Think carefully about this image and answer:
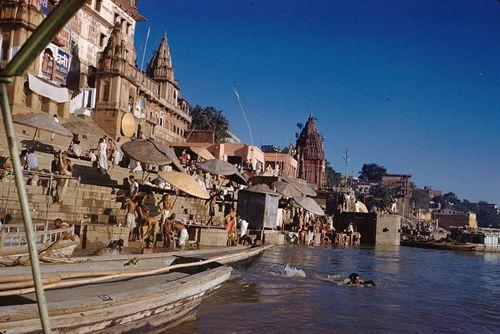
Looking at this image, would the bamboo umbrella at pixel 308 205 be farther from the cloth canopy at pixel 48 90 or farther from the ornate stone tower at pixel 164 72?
the ornate stone tower at pixel 164 72

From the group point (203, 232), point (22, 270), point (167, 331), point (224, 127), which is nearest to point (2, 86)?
point (22, 270)

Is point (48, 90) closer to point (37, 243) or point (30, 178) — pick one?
point (30, 178)

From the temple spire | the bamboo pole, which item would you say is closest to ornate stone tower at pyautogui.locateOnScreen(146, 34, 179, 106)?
the temple spire

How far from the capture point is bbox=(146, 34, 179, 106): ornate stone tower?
1671 inches

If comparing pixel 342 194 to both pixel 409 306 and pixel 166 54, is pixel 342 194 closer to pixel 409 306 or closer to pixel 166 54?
pixel 166 54

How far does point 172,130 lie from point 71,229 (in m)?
33.3

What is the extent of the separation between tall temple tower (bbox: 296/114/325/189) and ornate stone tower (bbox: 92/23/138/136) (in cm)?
4145

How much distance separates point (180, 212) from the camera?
1820 cm

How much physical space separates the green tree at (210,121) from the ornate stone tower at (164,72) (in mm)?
11242

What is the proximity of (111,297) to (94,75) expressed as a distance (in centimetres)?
2905

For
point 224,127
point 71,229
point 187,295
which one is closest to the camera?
point 187,295

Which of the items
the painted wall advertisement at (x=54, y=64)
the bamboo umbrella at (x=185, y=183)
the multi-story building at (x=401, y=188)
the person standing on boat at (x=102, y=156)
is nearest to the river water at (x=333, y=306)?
the bamboo umbrella at (x=185, y=183)

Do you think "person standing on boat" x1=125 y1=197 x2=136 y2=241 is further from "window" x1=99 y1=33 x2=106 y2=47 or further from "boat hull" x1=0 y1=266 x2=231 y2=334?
"window" x1=99 y1=33 x2=106 y2=47

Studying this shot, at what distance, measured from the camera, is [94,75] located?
3081 cm
